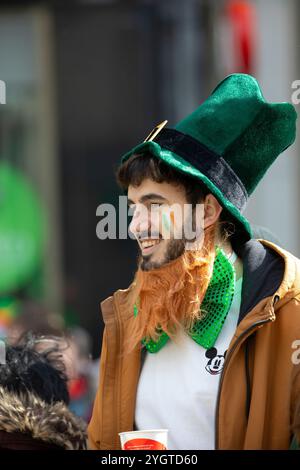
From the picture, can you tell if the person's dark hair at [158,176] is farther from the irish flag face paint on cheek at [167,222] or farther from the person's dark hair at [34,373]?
the person's dark hair at [34,373]

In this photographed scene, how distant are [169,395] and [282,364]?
34 cm

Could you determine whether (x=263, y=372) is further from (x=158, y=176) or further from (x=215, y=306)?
(x=158, y=176)

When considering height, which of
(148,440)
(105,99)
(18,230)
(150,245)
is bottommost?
(148,440)

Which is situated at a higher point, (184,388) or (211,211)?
(211,211)

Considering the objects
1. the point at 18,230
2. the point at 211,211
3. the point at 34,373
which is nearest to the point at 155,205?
the point at 211,211

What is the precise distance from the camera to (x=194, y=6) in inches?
281

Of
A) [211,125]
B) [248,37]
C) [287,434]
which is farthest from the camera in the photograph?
[248,37]

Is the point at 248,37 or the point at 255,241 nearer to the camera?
the point at 255,241

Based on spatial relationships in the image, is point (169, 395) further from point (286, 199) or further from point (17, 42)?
point (17, 42)

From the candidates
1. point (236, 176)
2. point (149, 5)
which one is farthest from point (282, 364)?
point (149, 5)

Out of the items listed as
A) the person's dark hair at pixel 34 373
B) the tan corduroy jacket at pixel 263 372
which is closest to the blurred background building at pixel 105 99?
the person's dark hair at pixel 34 373

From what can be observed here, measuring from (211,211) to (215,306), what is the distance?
0.28 meters

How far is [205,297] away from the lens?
2449 millimetres

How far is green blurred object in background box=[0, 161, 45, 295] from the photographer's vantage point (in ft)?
23.3
